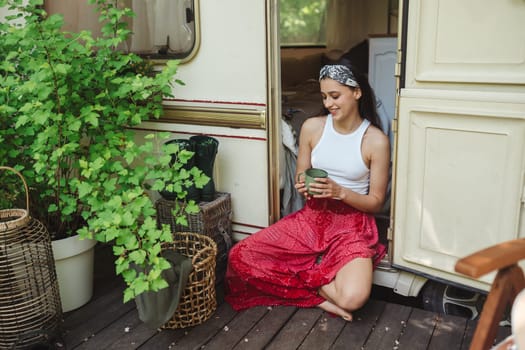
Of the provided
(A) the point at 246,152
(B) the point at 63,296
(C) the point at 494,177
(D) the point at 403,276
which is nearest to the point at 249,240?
(A) the point at 246,152

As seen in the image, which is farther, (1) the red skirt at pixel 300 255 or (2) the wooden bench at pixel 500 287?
(1) the red skirt at pixel 300 255

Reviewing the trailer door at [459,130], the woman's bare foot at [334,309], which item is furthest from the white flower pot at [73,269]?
the trailer door at [459,130]

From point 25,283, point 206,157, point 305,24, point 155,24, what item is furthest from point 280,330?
point 305,24

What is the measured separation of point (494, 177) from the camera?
237 cm

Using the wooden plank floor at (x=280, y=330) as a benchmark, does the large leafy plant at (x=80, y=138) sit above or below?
above

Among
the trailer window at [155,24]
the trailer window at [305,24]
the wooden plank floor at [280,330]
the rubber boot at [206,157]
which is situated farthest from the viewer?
the trailer window at [305,24]

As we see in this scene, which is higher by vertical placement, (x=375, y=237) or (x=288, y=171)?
(x=288, y=171)

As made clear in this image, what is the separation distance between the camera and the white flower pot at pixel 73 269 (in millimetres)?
2723

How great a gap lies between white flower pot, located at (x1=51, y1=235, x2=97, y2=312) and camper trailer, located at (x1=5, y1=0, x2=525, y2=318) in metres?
0.95

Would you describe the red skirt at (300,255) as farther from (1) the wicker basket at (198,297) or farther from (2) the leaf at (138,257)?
(2) the leaf at (138,257)

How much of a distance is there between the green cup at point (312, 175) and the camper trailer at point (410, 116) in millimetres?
364

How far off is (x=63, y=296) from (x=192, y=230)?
78 cm

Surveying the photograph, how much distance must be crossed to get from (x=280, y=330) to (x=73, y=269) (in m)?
1.15

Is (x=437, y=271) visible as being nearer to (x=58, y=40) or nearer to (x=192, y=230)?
(x=192, y=230)
